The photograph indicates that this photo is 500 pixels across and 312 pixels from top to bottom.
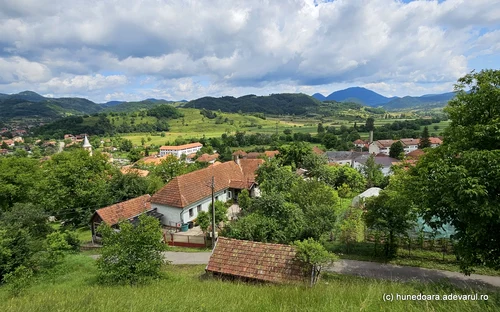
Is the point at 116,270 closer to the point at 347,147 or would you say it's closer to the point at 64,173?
the point at 64,173

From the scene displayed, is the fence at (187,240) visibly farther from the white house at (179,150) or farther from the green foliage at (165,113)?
the green foliage at (165,113)

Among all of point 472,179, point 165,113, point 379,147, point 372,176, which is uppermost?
point 472,179

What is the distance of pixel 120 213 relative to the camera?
25.0m

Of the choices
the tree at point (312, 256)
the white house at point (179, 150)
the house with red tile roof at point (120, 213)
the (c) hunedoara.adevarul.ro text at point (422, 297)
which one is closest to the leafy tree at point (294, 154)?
the house with red tile roof at point (120, 213)

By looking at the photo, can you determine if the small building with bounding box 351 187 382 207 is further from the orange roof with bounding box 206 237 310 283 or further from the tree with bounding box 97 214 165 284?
the tree with bounding box 97 214 165 284

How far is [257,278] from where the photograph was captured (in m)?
12.5

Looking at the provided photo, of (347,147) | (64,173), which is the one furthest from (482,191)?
(347,147)

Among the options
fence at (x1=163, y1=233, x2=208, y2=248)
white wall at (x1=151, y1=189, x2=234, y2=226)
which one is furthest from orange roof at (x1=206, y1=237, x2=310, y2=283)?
Result: white wall at (x1=151, y1=189, x2=234, y2=226)

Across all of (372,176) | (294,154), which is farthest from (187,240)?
(372,176)

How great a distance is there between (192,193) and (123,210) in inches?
254

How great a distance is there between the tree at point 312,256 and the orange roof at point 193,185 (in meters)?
15.7

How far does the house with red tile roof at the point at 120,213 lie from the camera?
23.9 metres

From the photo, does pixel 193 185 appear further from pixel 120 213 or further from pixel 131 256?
pixel 131 256

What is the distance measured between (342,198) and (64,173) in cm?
3225
